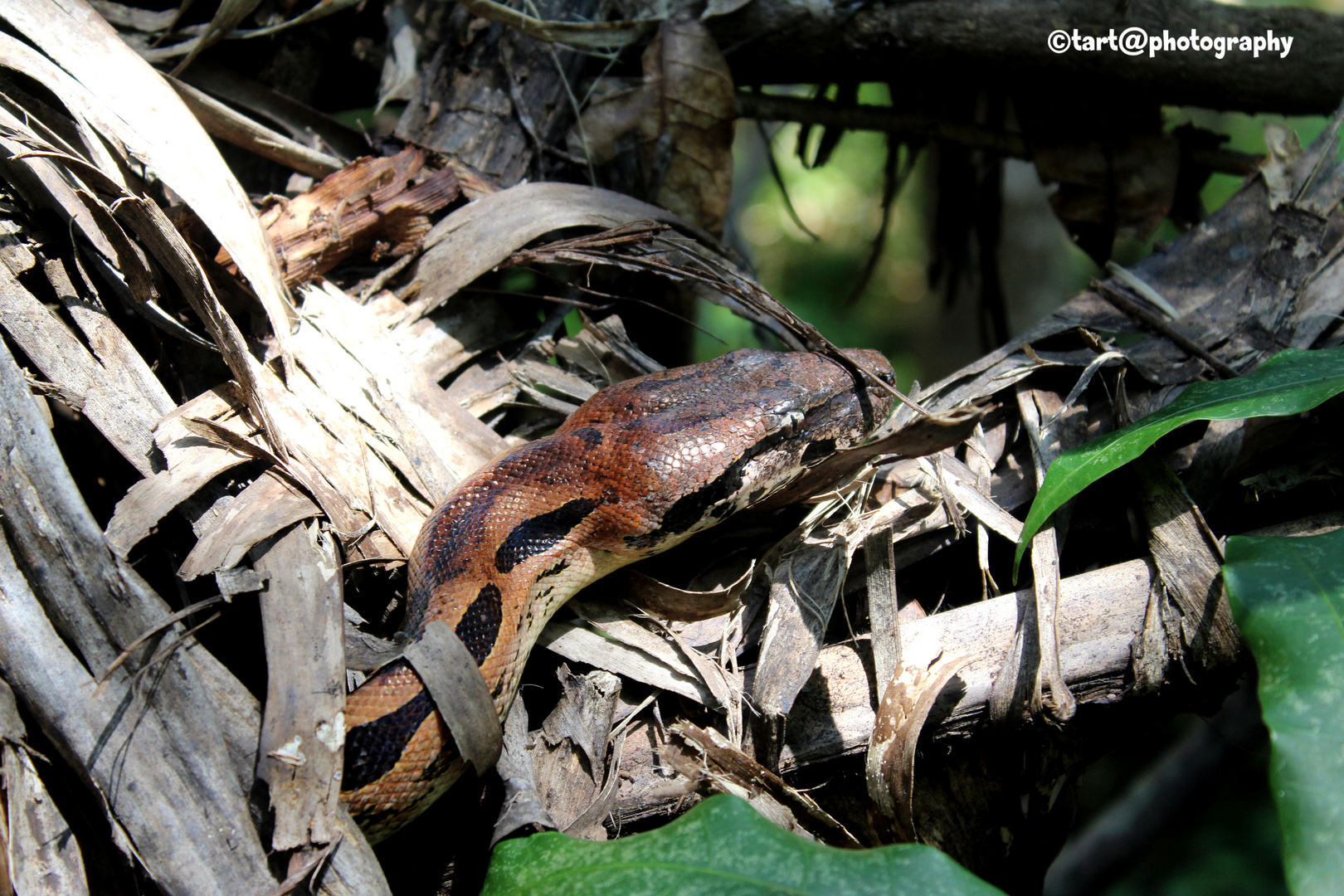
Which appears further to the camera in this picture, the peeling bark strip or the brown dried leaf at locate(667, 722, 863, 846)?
the peeling bark strip

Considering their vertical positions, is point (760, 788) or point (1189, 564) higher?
point (1189, 564)

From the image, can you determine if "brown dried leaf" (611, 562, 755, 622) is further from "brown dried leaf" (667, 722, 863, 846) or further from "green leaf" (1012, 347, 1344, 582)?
"green leaf" (1012, 347, 1344, 582)

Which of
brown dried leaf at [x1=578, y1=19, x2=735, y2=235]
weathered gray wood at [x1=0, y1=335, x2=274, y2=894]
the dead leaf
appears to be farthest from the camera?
brown dried leaf at [x1=578, y1=19, x2=735, y2=235]

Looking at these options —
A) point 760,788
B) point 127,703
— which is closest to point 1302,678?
point 760,788

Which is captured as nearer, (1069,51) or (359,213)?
(359,213)

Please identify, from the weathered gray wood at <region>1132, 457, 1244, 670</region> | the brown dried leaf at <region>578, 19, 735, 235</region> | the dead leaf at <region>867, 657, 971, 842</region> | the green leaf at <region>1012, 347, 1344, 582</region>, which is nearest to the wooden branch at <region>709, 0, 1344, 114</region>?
the brown dried leaf at <region>578, 19, 735, 235</region>

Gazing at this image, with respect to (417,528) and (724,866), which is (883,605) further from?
(417,528)

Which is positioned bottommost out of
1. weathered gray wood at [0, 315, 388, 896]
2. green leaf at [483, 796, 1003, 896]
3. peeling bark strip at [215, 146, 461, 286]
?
green leaf at [483, 796, 1003, 896]
